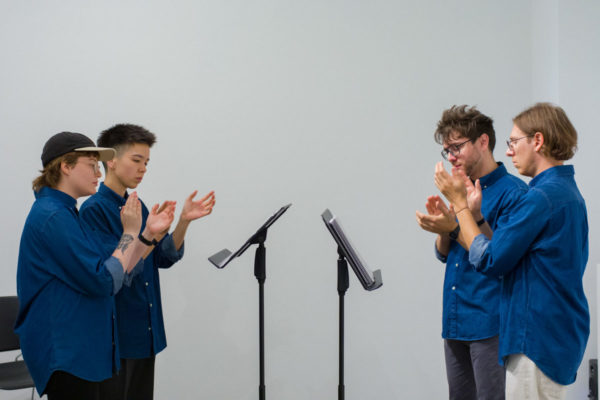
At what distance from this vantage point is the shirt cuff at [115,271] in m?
1.94

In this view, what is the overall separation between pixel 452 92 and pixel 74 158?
2.56 m

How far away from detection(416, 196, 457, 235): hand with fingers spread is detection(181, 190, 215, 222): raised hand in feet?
3.47

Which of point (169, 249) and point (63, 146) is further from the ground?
point (63, 146)

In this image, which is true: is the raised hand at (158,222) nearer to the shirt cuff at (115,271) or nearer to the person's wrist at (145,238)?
the person's wrist at (145,238)

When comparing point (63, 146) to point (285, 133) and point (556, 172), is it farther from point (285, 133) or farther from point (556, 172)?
point (556, 172)

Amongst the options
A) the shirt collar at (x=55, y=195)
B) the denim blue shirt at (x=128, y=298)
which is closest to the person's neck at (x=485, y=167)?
the denim blue shirt at (x=128, y=298)

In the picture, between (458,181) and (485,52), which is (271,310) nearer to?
(458,181)

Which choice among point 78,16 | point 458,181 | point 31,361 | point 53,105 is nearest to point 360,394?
point 458,181

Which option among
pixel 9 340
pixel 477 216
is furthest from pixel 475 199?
pixel 9 340

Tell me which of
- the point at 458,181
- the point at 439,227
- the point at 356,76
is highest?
the point at 356,76

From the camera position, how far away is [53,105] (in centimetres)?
330

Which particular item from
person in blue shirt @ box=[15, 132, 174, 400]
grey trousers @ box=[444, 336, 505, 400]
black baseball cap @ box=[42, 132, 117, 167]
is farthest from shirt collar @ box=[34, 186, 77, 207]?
→ grey trousers @ box=[444, 336, 505, 400]

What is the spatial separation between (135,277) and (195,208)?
444 mm

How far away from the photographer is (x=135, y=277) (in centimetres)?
241
